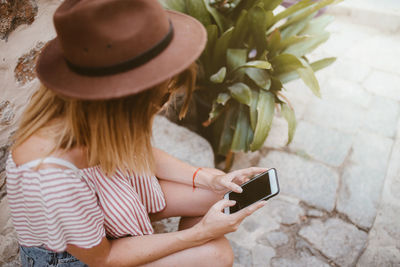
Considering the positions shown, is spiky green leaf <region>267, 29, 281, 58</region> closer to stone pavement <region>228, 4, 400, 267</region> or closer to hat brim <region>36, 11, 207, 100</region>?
stone pavement <region>228, 4, 400, 267</region>

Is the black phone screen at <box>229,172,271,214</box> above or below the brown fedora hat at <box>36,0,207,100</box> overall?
below

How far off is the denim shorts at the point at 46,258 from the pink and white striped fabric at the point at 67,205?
0.03 m

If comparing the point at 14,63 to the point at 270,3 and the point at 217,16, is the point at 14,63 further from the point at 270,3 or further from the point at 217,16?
the point at 270,3

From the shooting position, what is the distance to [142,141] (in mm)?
968

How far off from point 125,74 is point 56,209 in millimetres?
414

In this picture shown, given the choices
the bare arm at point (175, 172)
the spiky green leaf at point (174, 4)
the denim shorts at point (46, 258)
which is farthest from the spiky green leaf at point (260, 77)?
the denim shorts at point (46, 258)

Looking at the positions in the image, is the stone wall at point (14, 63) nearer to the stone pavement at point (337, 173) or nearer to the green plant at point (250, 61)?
the green plant at point (250, 61)

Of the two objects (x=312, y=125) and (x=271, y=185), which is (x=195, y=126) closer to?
(x=312, y=125)

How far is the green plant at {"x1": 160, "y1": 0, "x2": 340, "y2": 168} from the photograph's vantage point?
1.74m

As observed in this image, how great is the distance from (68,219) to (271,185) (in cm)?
73

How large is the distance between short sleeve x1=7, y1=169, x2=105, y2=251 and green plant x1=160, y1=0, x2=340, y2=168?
100 centimetres

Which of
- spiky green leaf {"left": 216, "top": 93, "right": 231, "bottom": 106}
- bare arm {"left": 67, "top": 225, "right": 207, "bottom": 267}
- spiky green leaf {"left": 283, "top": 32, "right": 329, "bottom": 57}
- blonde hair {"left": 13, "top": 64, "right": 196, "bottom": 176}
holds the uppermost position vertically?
blonde hair {"left": 13, "top": 64, "right": 196, "bottom": 176}

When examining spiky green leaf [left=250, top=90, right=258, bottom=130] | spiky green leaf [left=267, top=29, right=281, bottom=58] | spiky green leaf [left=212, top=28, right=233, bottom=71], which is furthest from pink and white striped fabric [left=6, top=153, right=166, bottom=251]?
spiky green leaf [left=267, top=29, right=281, bottom=58]

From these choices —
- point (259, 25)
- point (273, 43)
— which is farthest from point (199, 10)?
point (273, 43)
